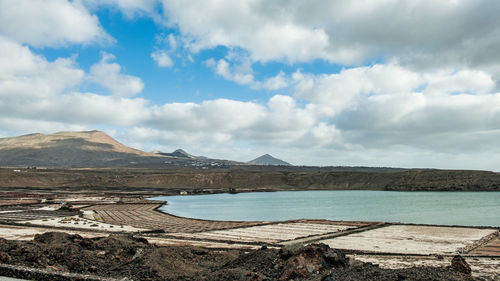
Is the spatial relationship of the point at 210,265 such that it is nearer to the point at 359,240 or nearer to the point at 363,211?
the point at 359,240

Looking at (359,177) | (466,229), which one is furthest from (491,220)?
(359,177)

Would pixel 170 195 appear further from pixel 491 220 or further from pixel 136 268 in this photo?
pixel 136 268

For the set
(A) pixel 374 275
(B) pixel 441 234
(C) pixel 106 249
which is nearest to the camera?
(A) pixel 374 275

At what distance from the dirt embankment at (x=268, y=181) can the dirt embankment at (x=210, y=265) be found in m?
120

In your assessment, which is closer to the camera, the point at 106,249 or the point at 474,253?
the point at 106,249

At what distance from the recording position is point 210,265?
53.3 feet

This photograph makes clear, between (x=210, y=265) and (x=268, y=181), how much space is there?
150m

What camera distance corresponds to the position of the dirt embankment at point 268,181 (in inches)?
A: 5032

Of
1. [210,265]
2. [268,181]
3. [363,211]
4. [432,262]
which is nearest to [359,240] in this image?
[432,262]

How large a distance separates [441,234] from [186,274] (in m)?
26.2

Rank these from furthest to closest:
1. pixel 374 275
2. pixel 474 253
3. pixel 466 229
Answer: pixel 466 229, pixel 474 253, pixel 374 275

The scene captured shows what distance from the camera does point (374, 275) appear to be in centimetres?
1273

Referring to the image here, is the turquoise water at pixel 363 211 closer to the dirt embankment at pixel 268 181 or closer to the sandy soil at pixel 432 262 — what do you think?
the sandy soil at pixel 432 262

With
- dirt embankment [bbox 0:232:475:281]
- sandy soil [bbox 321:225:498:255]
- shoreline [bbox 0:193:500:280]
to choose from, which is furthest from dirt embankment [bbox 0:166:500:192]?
dirt embankment [bbox 0:232:475:281]
